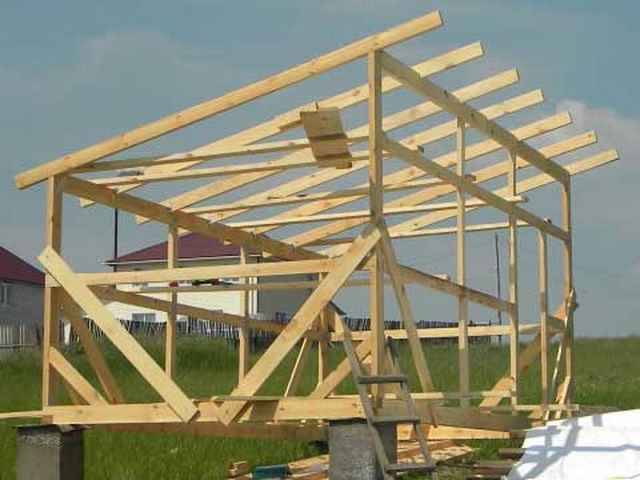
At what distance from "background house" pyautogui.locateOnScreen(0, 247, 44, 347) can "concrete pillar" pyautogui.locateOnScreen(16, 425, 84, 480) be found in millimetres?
35457

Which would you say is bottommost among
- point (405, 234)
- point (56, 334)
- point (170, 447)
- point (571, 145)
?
point (170, 447)

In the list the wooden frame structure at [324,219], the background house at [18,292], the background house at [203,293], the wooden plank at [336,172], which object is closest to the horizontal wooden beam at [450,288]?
the wooden frame structure at [324,219]

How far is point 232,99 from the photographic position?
927 cm

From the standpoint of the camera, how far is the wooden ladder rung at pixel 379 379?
320 inches

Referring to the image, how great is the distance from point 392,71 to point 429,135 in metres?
3.36

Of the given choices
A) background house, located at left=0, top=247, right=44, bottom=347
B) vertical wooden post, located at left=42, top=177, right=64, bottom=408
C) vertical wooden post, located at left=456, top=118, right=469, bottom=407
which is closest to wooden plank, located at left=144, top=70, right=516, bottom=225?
vertical wooden post, located at left=456, top=118, right=469, bottom=407

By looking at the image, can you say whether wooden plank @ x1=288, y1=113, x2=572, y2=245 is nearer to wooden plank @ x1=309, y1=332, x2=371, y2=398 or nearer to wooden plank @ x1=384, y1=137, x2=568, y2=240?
wooden plank @ x1=384, y1=137, x2=568, y2=240

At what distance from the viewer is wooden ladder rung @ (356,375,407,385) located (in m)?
8.12

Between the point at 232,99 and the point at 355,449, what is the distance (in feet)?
9.41

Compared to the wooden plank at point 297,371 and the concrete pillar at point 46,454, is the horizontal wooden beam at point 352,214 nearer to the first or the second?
the wooden plank at point 297,371

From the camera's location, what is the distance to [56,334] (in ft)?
33.1

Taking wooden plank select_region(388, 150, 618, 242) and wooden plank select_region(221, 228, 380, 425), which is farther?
wooden plank select_region(388, 150, 618, 242)

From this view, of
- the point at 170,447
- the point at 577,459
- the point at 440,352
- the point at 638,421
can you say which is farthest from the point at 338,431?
the point at 440,352

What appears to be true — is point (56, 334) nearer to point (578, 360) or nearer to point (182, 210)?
point (182, 210)
